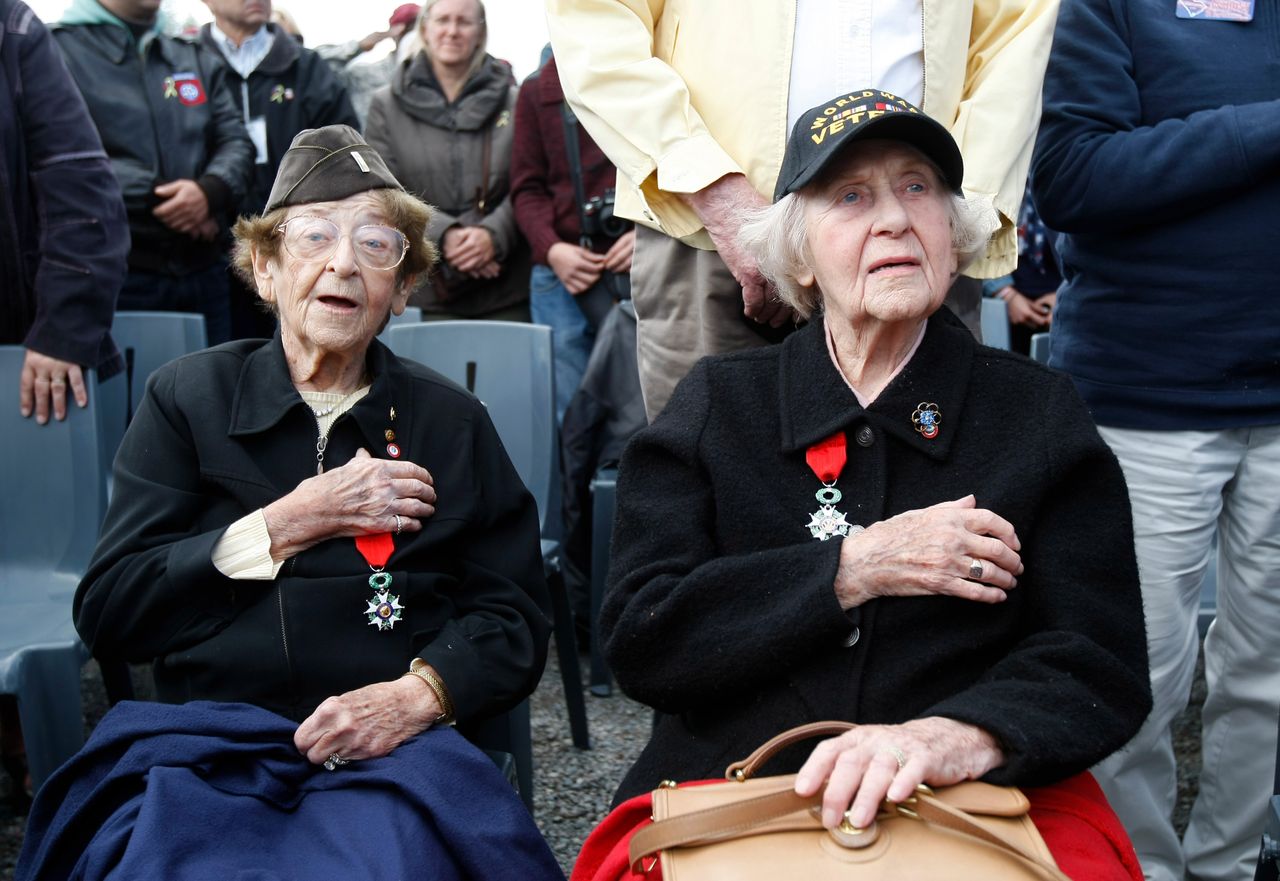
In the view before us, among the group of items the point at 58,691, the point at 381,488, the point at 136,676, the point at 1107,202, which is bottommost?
the point at 136,676

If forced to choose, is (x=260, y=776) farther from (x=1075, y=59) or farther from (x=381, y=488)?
(x=1075, y=59)

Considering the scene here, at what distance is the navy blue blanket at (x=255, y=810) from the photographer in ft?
6.23

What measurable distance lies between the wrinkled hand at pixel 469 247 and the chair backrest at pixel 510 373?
1661 millimetres

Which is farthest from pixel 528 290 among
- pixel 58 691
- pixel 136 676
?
pixel 58 691

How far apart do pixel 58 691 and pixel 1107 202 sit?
97.7 inches

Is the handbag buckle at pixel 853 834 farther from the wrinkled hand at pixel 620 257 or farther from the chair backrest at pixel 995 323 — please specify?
the wrinkled hand at pixel 620 257

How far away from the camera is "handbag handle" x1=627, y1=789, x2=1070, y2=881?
1627 mm

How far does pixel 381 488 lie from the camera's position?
230cm

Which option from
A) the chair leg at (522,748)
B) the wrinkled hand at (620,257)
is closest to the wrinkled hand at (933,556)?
the chair leg at (522,748)

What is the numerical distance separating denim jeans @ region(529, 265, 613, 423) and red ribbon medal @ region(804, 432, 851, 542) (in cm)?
302

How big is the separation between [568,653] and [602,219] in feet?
5.99

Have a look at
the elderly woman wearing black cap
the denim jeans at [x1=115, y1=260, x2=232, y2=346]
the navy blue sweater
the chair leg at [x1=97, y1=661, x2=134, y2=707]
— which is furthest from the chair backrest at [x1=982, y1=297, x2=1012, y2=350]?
the chair leg at [x1=97, y1=661, x2=134, y2=707]

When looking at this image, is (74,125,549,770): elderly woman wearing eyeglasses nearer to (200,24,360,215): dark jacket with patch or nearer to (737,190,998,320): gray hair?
(737,190,998,320): gray hair

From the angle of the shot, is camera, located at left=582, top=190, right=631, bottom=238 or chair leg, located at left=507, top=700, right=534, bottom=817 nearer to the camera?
chair leg, located at left=507, top=700, right=534, bottom=817
